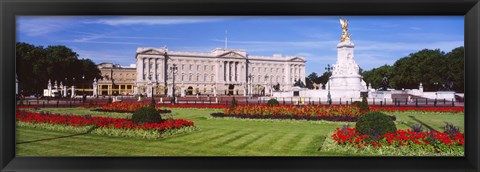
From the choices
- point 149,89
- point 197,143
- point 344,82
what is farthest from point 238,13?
point 344,82

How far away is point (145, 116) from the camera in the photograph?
1034 cm

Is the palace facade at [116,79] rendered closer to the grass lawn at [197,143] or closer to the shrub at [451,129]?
the grass lawn at [197,143]

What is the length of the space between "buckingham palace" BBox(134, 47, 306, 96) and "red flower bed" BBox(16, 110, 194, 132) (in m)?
2.30

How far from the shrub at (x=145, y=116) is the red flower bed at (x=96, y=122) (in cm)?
15

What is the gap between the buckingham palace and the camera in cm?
1342

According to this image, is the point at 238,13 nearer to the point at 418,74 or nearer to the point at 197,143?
the point at 197,143

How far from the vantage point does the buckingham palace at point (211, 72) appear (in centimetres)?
1342

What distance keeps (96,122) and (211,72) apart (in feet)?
20.5

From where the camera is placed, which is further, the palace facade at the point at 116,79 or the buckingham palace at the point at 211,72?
the buckingham palace at the point at 211,72

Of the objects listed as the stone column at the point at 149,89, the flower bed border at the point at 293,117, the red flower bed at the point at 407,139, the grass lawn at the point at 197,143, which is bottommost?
the grass lawn at the point at 197,143

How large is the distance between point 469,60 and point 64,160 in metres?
8.18

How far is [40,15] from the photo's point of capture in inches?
314

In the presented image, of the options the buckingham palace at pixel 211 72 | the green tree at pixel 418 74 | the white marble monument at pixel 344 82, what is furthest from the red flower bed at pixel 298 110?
the white marble monument at pixel 344 82

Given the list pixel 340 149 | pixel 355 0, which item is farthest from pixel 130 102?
pixel 355 0
